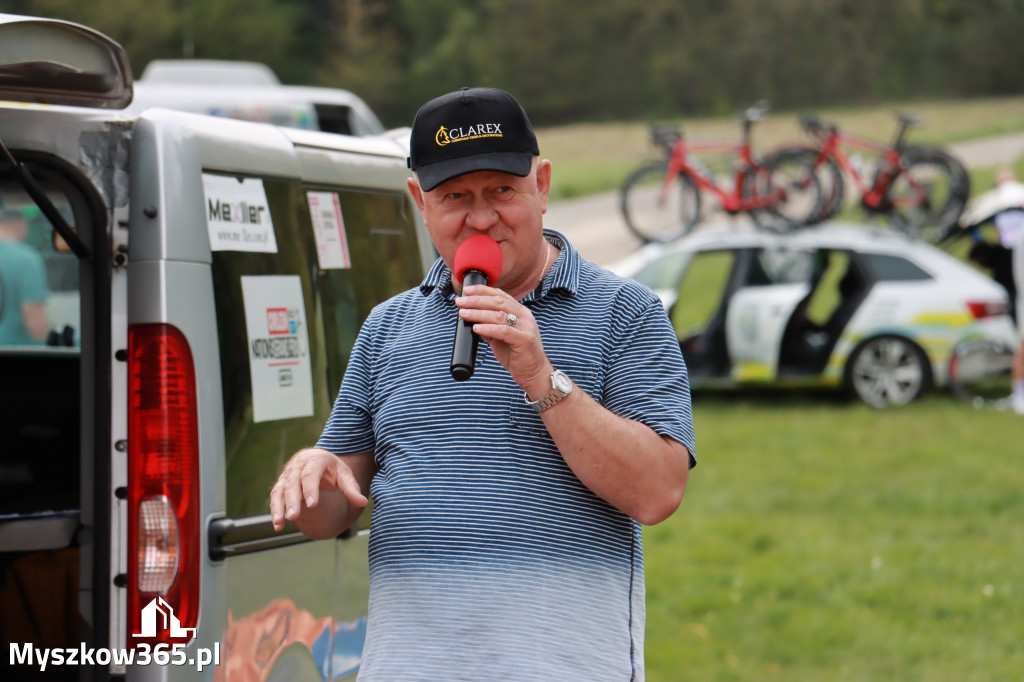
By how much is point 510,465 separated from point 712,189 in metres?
12.8

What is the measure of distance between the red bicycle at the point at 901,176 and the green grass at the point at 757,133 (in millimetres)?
17651

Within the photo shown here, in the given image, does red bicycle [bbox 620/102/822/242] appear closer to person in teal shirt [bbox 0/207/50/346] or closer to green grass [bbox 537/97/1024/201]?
person in teal shirt [bbox 0/207/50/346]

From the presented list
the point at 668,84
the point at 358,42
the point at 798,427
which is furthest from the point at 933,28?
the point at 798,427

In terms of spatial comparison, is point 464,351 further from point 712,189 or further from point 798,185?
point 712,189

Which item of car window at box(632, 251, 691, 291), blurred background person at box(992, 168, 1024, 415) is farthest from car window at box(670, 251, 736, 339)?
blurred background person at box(992, 168, 1024, 415)

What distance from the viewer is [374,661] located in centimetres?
240

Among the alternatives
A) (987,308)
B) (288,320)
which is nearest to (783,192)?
(987,308)

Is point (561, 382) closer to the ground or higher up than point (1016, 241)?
closer to the ground

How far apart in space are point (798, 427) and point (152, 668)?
9.21 metres

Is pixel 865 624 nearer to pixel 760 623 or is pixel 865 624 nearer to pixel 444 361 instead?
pixel 760 623

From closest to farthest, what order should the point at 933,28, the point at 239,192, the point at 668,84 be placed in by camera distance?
the point at 239,192 < the point at 933,28 < the point at 668,84

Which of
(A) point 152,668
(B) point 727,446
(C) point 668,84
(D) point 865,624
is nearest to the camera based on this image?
(A) point 152,668

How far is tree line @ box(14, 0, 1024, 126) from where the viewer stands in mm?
64125

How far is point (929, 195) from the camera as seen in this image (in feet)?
49.6
